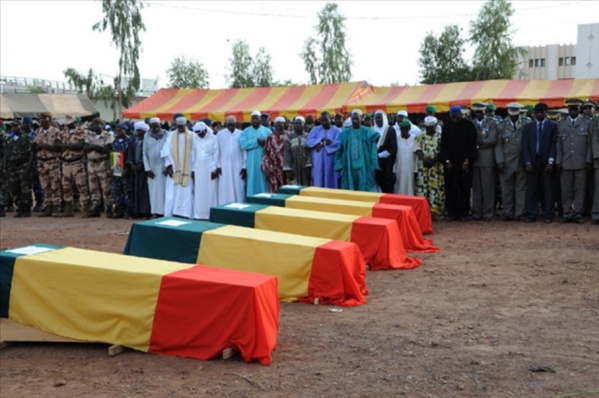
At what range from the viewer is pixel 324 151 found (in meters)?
12.5

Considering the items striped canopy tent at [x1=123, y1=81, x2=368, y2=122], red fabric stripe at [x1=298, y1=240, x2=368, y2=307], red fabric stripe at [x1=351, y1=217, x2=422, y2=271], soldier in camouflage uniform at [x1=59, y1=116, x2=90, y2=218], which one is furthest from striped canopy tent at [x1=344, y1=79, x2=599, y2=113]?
red fabric stripe at [x1=298, y1=240, x2=368, y2=307]

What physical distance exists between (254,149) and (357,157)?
2.05 metres

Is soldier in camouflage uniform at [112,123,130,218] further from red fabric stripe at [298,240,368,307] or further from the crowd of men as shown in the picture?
red fabric stripe at [298,240,368,307]

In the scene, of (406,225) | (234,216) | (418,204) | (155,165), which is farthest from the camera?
(155,165)

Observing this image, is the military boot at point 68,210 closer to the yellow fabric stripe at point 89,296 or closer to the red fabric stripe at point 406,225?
the red fabric stripe at point 406,225

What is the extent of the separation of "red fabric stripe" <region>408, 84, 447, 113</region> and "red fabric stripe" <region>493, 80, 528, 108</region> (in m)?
2.24

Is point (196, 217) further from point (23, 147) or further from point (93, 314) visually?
point (93, 314)

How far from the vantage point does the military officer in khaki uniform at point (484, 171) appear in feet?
38.8

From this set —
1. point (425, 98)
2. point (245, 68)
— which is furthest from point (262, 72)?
point (425, 98)

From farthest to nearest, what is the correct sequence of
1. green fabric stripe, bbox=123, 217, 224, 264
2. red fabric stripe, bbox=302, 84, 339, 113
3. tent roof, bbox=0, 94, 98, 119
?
tent roof, bbox=0, 94, 98, 119
red fabric stripe, bbox=302, 84, 339, 113
green fabric stripe, bbox=123, 217, 224, 264

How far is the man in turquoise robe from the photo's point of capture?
12633mm

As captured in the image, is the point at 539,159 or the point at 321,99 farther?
the point at 321,99

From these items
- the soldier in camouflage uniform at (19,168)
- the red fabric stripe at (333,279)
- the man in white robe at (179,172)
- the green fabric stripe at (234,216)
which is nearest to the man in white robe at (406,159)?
the man in white robe at (179,172)

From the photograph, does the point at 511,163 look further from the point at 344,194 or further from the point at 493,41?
the point at 493,41
